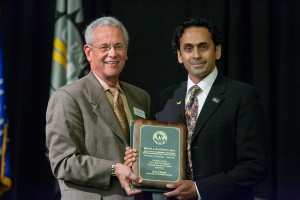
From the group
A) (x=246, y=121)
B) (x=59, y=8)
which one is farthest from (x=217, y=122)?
(x=59, y=8)

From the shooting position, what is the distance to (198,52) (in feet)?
9.27

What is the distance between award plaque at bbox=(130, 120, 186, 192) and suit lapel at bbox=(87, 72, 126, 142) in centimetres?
18

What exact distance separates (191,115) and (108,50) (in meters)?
0.62

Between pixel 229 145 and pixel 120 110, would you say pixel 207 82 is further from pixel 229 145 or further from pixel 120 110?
pixel 120 110

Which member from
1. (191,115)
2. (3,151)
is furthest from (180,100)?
(3,151)

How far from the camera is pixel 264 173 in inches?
106

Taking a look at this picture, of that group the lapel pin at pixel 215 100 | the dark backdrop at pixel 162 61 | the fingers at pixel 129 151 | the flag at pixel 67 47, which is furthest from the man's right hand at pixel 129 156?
the dark backdrop at pixel 162 61

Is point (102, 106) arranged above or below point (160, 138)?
above

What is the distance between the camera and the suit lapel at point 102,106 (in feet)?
9.36

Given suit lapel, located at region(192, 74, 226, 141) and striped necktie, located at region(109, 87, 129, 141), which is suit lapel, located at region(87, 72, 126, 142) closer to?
striped necktie, located at region(109, 87, 129, 141)

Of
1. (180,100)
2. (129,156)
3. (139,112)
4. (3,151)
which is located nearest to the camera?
(129,156)

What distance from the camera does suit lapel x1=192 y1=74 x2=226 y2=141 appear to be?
2713mm

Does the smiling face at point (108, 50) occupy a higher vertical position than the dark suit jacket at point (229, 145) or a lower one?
higher

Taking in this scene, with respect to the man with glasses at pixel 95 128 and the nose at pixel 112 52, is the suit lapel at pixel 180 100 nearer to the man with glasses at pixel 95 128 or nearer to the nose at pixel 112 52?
the man with glasses at pixel 95 128
